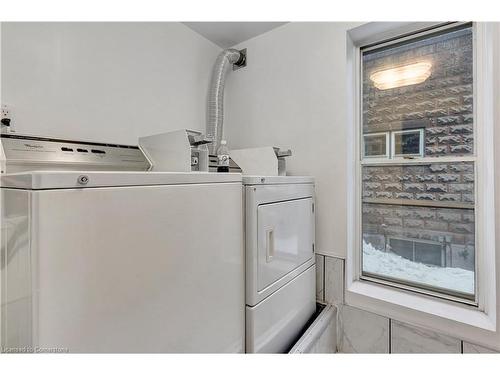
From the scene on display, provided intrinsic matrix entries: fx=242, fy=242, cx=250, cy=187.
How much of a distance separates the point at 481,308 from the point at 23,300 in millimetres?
2096

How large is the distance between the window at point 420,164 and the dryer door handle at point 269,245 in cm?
91

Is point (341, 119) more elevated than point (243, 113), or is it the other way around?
point (243, 113)

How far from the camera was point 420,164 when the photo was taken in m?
1.60

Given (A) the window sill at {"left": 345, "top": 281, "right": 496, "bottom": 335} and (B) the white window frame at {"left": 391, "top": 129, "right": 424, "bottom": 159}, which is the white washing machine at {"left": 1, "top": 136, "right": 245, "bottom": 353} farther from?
(B) the white window frame at {"left": 391, "top": 129, "right": 424, "bottom": 159}

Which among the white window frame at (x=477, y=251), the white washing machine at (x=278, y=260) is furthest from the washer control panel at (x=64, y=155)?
the white window frame at (x=477, y=251)

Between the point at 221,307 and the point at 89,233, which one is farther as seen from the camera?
the point at 221,307

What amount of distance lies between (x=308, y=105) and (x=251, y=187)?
3.35ft

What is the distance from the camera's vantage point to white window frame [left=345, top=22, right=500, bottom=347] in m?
1.33

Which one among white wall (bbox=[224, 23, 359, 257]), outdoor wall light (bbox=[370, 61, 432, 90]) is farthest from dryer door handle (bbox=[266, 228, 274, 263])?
outdoor wall light (bbox=[370, 61, 432, 90])

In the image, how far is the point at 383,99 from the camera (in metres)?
1.74

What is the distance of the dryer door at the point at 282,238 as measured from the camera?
3.88ft

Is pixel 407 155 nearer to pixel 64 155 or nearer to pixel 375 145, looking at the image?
pixel 375 145
